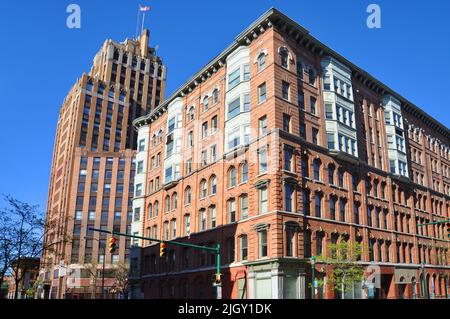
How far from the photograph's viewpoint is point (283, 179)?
3634cm

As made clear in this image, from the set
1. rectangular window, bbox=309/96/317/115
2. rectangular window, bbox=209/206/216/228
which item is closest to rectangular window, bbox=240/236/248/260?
rectangular window, bbox=209/206/216/228

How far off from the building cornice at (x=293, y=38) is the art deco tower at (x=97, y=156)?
48758 millimetres

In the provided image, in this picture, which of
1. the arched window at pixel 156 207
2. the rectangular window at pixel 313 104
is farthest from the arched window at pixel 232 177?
the arched window at pixel 156 207

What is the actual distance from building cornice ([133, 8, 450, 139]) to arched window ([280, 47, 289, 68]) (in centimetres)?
203

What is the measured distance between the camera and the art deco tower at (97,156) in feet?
329

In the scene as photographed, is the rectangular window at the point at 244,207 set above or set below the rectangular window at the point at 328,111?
below

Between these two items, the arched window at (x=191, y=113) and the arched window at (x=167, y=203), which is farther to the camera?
the arched window at (x=167, y=203)

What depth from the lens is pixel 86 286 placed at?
312 feet

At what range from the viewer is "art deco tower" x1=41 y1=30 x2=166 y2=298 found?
100m

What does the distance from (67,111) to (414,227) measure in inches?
4090

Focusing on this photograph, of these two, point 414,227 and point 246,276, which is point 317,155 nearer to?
point 246,276

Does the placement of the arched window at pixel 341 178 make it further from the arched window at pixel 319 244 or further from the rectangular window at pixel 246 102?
the rectangular window at pixel 246 102

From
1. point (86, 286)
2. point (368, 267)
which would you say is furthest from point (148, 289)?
point (86, 286)

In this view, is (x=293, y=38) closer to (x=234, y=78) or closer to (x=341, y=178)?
(x=234, y=78)
